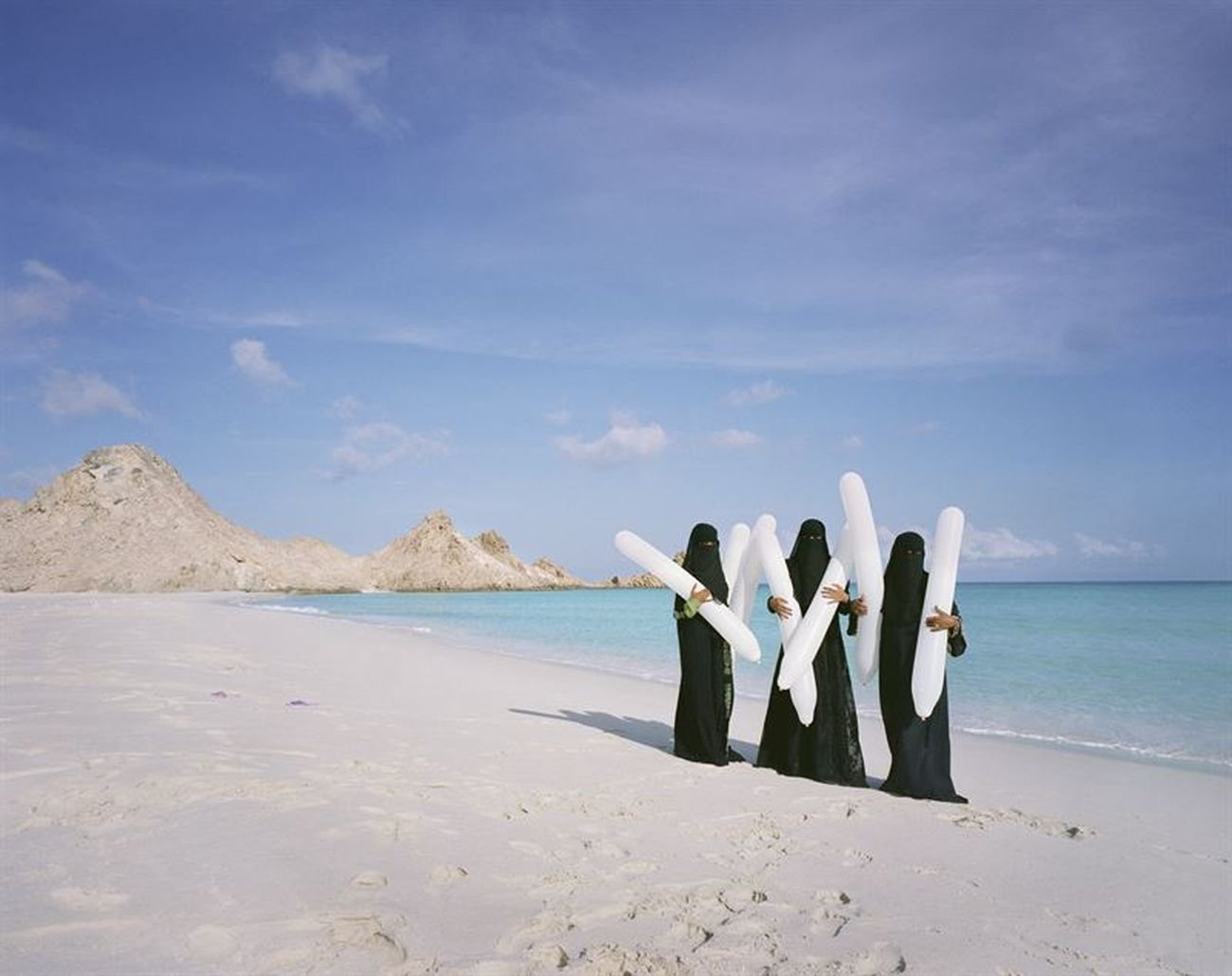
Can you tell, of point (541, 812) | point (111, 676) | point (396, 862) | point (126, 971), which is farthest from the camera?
point (111, 676)

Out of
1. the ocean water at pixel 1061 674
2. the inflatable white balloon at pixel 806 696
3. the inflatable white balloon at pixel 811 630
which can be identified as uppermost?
the inflatable white balloon at pixel 811 630

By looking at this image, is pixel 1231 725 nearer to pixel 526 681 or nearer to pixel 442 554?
pixel 526 681

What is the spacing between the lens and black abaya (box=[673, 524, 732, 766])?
725cm

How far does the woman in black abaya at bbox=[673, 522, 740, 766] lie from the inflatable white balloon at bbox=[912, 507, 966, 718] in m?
1.65

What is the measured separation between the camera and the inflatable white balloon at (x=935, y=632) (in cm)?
621

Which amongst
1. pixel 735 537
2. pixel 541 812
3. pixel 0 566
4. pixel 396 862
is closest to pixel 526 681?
pixel 735 537

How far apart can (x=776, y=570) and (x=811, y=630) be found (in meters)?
0.60

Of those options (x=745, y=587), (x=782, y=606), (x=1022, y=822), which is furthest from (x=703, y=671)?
(x=1022, y=822)

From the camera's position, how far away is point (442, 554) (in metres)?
117

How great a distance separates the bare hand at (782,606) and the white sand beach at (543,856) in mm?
1289

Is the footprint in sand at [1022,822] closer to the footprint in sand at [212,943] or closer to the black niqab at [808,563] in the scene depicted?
the black niqab at [808,563]

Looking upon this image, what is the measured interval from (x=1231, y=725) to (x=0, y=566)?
242 ft

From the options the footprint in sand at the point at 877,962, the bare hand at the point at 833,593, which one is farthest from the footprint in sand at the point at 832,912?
the bare hand at the point at 833,593

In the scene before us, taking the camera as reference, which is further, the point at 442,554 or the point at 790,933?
the point at 442,554
